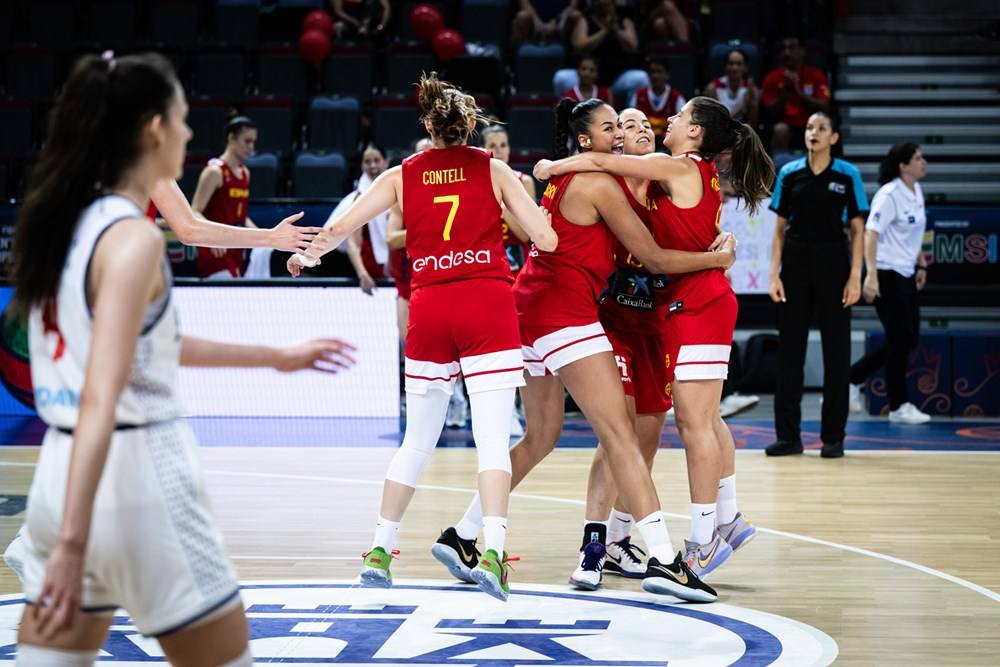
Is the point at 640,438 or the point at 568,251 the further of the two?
the point at 640,438

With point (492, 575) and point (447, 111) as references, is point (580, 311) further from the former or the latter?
point (492, 575)

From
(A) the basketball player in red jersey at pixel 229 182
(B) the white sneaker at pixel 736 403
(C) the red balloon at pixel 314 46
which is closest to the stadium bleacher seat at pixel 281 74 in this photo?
(C) the red balloon at pixel 314 46

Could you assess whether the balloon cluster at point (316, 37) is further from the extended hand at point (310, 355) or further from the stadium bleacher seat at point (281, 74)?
the extended hand at point (310, 355)

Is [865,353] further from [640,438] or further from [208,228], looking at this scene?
[208,228]

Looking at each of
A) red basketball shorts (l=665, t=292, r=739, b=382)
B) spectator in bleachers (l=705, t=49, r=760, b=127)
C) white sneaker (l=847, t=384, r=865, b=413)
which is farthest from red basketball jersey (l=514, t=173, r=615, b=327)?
spectator in bleachers (l=705, t=49, r=760, b=127)

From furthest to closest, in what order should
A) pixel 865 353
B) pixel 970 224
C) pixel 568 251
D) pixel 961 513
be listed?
pixel 970 224 < pixel 865 353 < pixel 961 513 < pixel 568 251

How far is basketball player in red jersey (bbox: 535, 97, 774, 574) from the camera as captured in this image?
5.06 m

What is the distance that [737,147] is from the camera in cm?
525

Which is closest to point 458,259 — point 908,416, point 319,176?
point 908,416

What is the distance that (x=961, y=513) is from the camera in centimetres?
662

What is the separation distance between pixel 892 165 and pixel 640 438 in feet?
17.5

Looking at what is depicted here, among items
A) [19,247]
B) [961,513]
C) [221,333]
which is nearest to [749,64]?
[221,333]

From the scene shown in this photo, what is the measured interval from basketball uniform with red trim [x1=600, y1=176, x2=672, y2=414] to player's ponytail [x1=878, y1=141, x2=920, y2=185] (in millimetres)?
5240

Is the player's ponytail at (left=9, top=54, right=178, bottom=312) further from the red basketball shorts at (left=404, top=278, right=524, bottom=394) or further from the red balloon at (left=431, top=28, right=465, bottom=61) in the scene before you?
the red balloon at (left=431, top=28, right=465, bottom=61)
